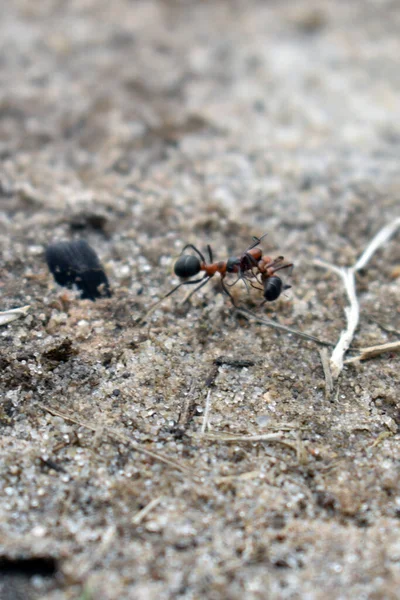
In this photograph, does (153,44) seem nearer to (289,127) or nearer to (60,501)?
(289,127)

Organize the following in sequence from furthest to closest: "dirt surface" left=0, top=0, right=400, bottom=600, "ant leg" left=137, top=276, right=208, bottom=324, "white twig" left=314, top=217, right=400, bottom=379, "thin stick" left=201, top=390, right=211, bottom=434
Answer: "ant leg" left=137, top=276, right=208, bottom=324 → "white twig" left=314, top=217, right=400, bottom=379 → "thin stick" left=201, top=390, right=211, bottom=434 → "dirt surface" left=0, top=0, right=400, bottom=600

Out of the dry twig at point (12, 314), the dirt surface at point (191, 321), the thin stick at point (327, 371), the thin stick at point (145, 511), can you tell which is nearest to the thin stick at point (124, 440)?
A: the dirt surface at point (191, 321)

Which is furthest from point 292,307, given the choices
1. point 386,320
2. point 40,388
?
point 40,388

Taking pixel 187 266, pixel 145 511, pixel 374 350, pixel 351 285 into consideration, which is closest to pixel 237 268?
pixel 187 266

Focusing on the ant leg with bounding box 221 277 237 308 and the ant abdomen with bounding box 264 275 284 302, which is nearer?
the ant abdomen with bounding box 264 275 284 302

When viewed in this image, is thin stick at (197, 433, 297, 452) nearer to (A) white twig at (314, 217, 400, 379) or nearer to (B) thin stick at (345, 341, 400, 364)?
(A) white twig at (314, 217, 400, 379)

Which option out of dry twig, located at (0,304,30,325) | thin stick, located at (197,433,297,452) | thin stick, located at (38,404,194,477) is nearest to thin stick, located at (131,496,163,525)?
thin stick, located at (38,404,194,477)

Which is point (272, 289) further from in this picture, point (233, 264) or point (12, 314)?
point (12, 314)
